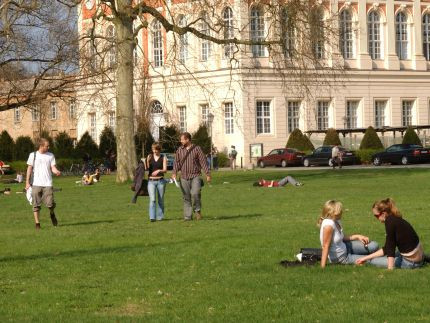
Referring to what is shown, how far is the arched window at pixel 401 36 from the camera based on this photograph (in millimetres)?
→ 92500

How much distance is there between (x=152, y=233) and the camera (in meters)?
22.5

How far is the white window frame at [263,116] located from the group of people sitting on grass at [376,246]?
226 ft

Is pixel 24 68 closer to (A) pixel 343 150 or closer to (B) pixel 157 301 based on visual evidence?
(A) pixel 343 150

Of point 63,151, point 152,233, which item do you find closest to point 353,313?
point 152,233

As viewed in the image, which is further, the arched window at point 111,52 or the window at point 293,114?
the window at point 293,114

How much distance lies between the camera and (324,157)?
249ft

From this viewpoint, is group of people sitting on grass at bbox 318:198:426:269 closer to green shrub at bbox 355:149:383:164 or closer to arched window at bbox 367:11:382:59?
green shrub at bbox 355:149:383:164

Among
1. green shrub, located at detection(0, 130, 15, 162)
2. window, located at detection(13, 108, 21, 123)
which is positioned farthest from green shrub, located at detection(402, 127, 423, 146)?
window, located at detection(13, 108, 21, 123)

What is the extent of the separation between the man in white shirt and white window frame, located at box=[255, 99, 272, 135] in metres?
61.1

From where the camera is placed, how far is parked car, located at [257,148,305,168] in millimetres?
78188

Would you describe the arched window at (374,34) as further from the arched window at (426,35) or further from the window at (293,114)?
the window at (293,114)

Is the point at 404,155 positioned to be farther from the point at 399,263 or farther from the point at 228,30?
the point at 399,263

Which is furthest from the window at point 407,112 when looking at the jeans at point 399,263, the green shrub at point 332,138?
the jeans at point 399,263

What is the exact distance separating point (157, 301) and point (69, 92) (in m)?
38.4
